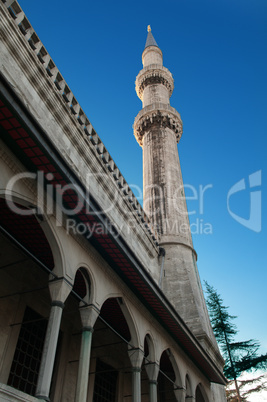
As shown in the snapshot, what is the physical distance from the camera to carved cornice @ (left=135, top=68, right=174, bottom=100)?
2680 cm

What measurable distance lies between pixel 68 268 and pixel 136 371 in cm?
370

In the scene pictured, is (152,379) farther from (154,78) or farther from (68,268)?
(154,78)

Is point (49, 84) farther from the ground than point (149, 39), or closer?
closer

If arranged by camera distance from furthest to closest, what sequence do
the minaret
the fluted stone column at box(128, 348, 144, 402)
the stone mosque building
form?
1. the minaret
2. the fluted stone column at box(128, 348, 144, 402)
3. the stone mosque building

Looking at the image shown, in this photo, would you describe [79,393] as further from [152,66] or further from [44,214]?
[152,66]

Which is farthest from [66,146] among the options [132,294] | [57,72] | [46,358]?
[46,358]

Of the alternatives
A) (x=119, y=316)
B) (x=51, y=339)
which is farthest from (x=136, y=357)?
(x=51, y=339)

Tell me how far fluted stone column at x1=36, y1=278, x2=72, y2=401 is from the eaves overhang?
1453 millimetres

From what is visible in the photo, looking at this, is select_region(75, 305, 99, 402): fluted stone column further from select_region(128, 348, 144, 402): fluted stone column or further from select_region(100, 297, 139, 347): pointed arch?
select_region(128, 348, 144, 402): fluted stone column

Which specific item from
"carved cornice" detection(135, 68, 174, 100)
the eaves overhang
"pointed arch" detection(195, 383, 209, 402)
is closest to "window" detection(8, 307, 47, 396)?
the eaves overhang

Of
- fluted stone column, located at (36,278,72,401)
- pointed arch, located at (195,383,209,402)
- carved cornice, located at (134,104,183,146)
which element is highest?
carved cornice, located at (134,104,183,146)

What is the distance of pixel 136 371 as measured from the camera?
8750mm

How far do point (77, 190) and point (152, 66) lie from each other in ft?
74.6

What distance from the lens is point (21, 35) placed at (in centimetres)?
834
